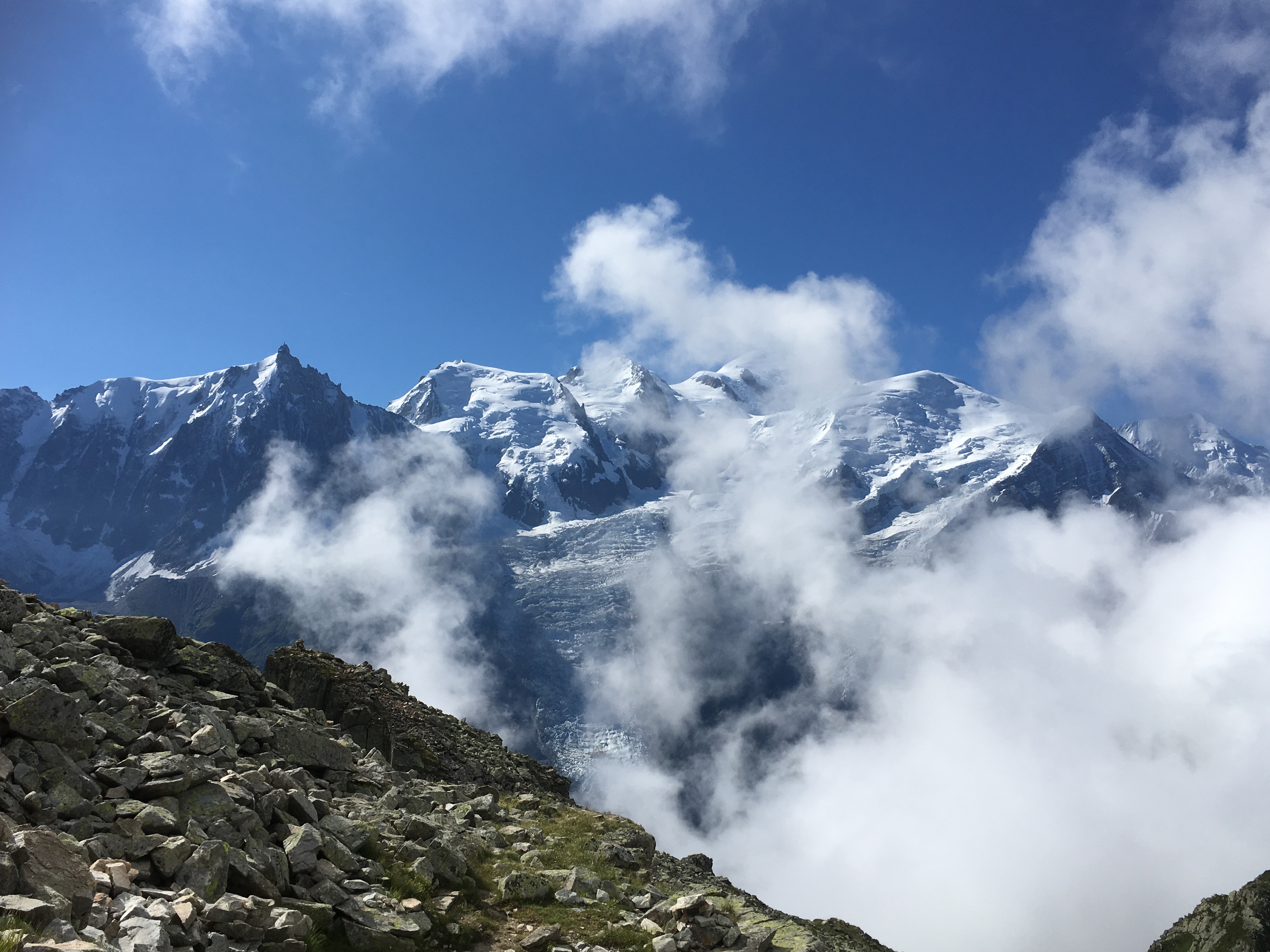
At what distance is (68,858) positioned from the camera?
1163cm

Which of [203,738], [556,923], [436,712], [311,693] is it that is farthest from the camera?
[436,712]

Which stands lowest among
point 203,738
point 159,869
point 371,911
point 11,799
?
point 371,911

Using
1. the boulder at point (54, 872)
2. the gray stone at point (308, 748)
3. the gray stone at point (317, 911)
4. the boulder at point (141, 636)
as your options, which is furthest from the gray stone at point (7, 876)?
the boulder at point (141, 636)

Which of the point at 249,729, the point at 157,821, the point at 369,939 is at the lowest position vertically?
the point at 369,939

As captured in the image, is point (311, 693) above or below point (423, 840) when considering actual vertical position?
above

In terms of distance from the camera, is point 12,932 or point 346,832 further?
point 346,832

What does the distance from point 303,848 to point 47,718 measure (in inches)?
239

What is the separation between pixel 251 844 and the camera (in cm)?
1522

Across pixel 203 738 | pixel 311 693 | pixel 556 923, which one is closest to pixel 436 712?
pixel 311 693

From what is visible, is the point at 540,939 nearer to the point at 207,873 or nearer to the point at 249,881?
the point at 249,881

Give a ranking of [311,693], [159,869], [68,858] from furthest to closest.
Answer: [311,693] < [159,869] < [68,858]

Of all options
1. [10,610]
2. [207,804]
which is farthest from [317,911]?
[10,610]

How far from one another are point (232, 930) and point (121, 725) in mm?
8612

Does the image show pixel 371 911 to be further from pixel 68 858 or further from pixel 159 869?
pixel 68 858
